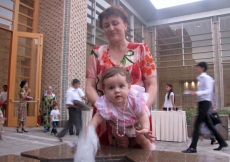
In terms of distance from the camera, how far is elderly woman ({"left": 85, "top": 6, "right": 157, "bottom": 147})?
1.96 meters

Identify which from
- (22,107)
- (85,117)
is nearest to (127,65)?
(85,117)

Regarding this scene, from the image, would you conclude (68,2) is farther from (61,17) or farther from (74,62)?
(74,62)

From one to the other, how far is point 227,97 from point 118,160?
17.9 m

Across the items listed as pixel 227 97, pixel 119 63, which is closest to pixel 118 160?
pixel 119 63

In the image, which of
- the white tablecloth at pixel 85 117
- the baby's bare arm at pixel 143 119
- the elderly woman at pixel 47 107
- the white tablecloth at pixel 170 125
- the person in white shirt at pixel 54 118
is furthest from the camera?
the elderly woman at pixel 47 107

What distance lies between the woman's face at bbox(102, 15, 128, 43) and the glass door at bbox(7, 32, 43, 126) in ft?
26.8

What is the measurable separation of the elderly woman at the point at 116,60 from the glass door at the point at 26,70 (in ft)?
26.2

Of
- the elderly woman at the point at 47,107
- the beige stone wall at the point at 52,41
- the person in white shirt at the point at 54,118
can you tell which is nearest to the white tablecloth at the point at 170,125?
the person in white shirt at the point at 54,118

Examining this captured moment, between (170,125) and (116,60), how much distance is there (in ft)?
19.5

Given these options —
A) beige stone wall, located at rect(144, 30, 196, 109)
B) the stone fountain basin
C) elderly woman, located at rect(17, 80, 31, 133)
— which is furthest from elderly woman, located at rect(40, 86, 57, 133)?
beige stone wall, located at rect(144, 30, 196, 109)

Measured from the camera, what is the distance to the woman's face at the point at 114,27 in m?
1.95

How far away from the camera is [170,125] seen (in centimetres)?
757

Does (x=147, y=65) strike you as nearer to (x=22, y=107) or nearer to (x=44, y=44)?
(x=22, y=107)

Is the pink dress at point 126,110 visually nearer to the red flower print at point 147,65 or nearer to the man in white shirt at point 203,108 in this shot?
the red flower print at point 147,65
